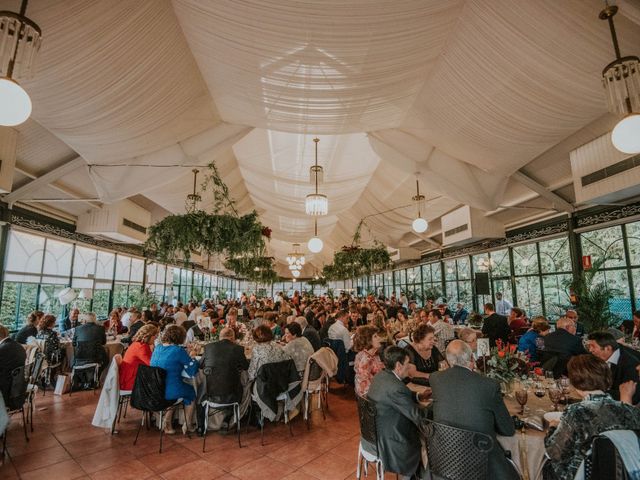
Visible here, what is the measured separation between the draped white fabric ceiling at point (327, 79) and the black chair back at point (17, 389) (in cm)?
276

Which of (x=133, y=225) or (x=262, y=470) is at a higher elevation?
(x=133, y=225)

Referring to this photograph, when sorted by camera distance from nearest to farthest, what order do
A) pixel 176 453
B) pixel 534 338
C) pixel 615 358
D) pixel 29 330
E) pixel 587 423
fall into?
pixel 587 423 < pixel 615 358 < pixel 176 453 < pixel 534 338 < pixel 29 330

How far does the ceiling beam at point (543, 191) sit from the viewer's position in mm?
6625

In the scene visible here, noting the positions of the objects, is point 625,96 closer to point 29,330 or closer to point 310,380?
point 310,380

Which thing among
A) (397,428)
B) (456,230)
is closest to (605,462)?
(397,428)

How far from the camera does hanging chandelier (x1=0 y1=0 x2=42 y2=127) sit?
2.04 meters

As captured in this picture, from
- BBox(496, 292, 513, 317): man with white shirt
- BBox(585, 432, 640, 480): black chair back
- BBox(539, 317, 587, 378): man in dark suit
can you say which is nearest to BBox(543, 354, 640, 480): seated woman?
BBox(585, 432, 640, 480): black chair back

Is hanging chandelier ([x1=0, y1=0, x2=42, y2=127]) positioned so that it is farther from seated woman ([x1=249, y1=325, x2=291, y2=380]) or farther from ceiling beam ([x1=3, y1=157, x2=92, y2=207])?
ceiling beam ([x1=3, y1=157, x2=92, y2=207])

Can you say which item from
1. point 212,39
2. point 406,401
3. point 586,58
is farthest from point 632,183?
point 212,39

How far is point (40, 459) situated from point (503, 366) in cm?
436

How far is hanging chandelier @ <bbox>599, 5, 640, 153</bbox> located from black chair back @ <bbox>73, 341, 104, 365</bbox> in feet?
22.5

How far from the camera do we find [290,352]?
4.23 m

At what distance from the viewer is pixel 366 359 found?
3242 millimetres

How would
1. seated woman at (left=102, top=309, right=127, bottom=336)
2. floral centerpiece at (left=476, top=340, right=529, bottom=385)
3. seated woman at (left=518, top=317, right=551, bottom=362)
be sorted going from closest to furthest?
floral centerpiece at (left=476, top=340, right=529, bottom=385), seated woman at (left=518, top=317, right=551, bottom=362), seated woman at (left=102, top=309, right=127, bottom=336)
